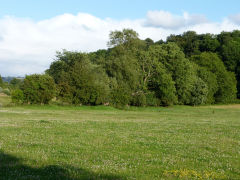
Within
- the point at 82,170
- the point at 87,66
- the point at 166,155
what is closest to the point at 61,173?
the point at 82,170

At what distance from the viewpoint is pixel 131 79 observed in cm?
7162

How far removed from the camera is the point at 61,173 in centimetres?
897

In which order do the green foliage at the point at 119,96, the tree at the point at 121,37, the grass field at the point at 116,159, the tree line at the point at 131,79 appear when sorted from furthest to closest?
the tree at the point at 121,37, the green foliage at the point at 119,96, the tree line at the point at 131,79, the grass field at the point at 116,159

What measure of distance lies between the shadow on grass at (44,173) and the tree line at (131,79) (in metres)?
48.6

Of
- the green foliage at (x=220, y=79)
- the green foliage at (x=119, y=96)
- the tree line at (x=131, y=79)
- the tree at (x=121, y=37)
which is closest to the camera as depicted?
the tree line at (x=131, y=79)

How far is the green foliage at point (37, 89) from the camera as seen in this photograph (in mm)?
56781

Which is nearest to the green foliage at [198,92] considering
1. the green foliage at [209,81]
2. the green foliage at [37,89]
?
the green foliage at [209,81]

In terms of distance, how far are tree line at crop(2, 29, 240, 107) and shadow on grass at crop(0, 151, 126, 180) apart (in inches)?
1913

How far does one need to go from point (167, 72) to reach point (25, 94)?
3996 centimetres

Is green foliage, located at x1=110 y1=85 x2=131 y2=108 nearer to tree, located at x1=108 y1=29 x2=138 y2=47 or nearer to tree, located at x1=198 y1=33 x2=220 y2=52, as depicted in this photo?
tree, located at x1=108 y1=29 x2=138 y2=47

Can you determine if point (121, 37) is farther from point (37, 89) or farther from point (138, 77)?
point (37, 89)

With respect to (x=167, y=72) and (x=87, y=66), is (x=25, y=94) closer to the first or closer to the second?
(x=87, y=66)

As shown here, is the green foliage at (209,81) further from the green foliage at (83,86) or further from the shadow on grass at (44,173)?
the shadow on grass at (44,173)

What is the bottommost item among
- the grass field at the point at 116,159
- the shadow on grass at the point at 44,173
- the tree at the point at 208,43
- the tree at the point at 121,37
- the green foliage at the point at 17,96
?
the grass field at the point at 116,159
